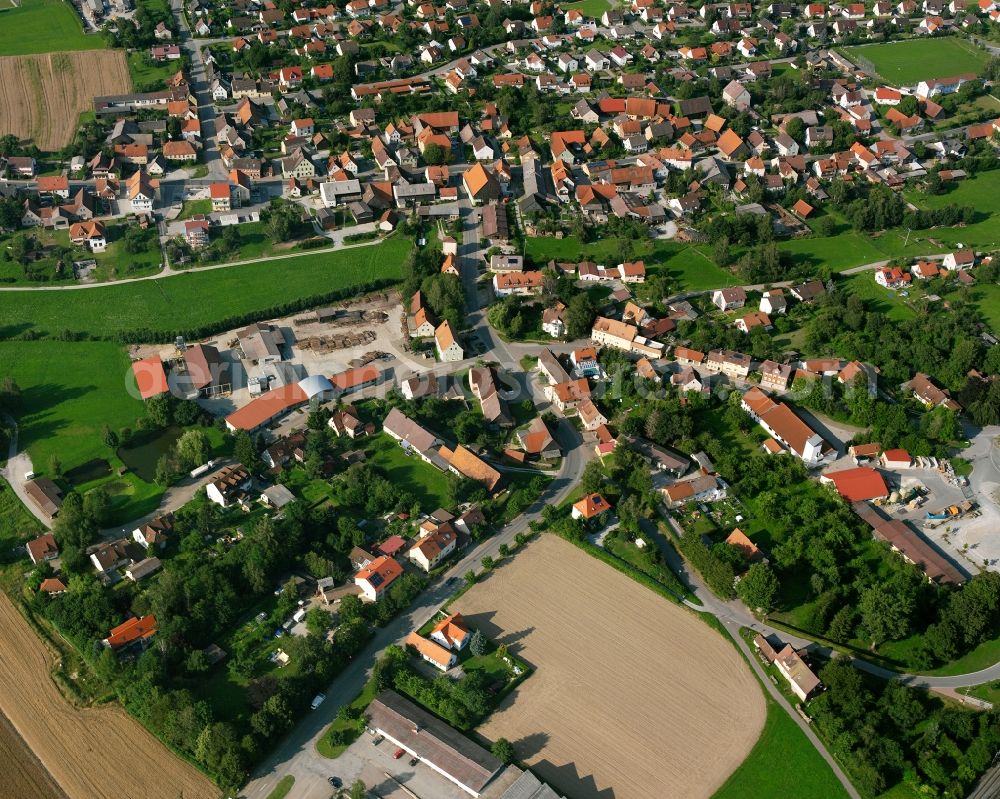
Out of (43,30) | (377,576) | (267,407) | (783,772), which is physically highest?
(43,30)

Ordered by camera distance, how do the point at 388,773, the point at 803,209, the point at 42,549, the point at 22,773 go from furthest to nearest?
the point at 803,209 < the point at 42,549 < the point at 22,773 < the point at 388,773

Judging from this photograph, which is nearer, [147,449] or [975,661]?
[975,661]

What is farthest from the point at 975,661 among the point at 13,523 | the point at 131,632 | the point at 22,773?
the point at 13,523

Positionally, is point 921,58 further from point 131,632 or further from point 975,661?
point 131,632

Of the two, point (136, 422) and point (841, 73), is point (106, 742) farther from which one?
point (841, 73)

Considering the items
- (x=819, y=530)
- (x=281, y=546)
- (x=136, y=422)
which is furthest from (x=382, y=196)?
(x=819, y=530)

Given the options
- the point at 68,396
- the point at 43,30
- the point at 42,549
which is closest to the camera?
the point at 42,549
